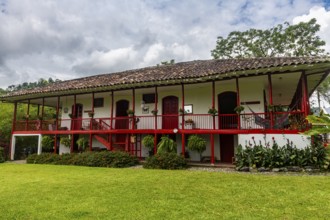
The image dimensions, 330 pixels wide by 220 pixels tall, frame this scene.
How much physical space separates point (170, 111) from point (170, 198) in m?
9.77

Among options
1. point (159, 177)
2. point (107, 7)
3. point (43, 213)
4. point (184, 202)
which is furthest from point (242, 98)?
point (43, 213)

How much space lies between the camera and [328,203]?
5168 millimetres

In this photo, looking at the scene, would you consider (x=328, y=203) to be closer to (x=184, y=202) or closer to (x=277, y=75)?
(x=184, y=202)

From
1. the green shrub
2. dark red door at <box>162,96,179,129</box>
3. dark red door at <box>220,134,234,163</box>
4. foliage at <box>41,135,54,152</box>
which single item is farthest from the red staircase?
dark red door at <box>220,134,234,163</box>

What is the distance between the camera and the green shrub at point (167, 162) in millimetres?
10914

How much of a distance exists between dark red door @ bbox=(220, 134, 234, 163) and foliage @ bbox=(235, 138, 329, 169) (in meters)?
3.12

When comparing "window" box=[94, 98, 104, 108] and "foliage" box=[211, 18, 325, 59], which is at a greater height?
"foliage" box=[211, 18, 325, 59]

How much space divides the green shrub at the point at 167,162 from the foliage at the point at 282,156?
8.26 feet

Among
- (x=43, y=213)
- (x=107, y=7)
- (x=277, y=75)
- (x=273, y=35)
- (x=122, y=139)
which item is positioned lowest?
→ (x=43, y=213)

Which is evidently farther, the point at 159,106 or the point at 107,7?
the point at 159,106

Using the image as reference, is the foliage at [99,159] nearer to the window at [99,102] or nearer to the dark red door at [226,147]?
the window at [99,102]

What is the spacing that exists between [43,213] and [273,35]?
83.3 feet

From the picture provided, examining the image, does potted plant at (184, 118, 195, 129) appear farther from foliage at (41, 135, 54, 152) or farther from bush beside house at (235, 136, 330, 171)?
foliage at (41, 135, 54, 152)

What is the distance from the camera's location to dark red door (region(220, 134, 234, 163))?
1356 centimetres
